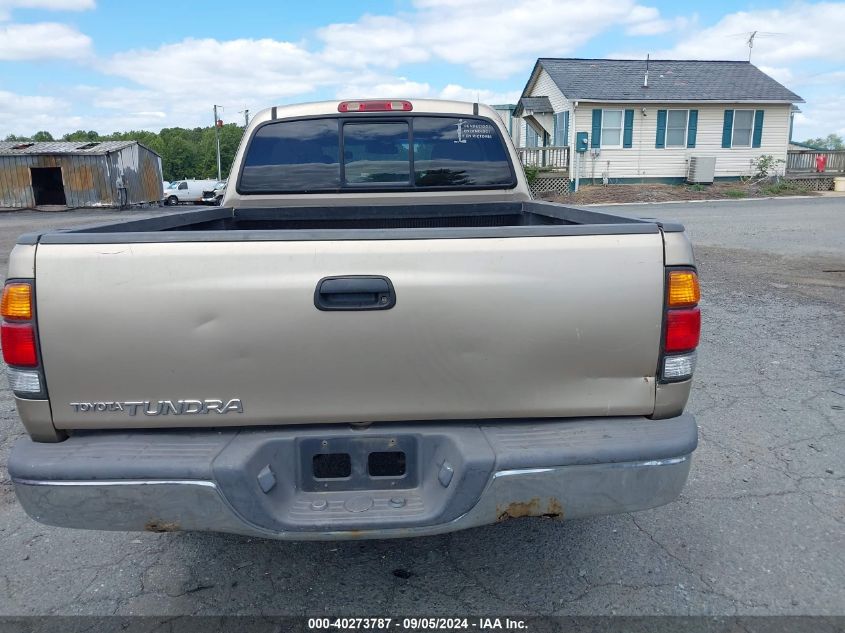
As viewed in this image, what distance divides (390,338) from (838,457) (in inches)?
122

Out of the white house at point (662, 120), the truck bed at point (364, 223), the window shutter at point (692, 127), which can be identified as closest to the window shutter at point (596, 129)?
the white house at point (662, 120)

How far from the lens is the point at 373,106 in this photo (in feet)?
13.6

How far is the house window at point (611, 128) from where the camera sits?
87.3 feet

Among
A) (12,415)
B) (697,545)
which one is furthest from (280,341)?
(12,415)

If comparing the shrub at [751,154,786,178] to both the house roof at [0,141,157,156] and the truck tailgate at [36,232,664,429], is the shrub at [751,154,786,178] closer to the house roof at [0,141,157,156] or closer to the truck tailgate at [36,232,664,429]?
the truck tailgate at [36,232,664,429]

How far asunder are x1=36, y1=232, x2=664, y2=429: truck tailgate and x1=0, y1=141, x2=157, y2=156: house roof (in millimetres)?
33079

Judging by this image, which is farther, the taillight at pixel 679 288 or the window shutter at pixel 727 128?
the window shutter at pixel 727 128

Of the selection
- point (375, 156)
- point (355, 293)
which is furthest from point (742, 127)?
point (355, 293)

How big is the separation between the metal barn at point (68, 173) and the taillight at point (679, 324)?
1331 inches

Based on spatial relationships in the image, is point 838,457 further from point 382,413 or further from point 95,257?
point 95,257

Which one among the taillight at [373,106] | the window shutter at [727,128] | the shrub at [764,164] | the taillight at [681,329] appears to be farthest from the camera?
the shrub at [764,164]

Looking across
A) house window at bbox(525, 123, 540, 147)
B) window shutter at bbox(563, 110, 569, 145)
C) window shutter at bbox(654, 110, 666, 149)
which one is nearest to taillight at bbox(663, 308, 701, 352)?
window shutter at bbox(563, 110, 569, 145)

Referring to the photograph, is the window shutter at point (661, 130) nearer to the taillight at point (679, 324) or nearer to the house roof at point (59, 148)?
the house roof at point (59, 148)

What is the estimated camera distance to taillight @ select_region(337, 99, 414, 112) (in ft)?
13.6
